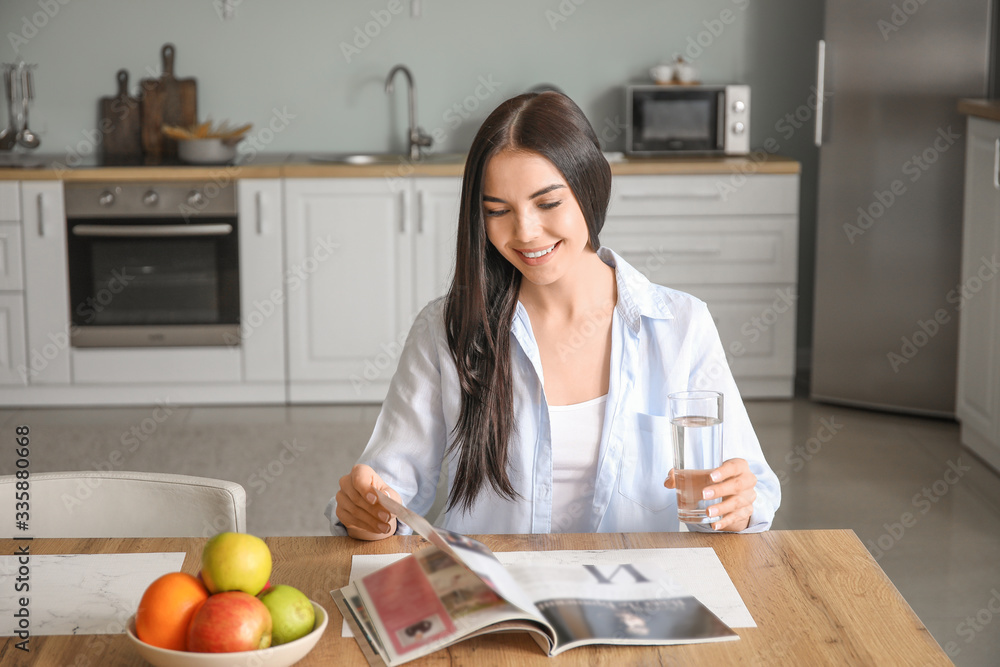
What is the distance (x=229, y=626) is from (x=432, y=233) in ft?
10.5

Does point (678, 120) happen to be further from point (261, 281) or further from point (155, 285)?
point (155, 285)

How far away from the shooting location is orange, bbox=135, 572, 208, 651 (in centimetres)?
94

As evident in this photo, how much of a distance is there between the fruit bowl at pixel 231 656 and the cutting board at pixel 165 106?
12.3 ft

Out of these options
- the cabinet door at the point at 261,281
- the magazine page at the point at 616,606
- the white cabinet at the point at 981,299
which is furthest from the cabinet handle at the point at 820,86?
the magazine page at the point at 616,606

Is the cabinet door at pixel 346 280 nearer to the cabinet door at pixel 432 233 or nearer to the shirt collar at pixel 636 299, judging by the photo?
the cabinet door at pixel 432 233

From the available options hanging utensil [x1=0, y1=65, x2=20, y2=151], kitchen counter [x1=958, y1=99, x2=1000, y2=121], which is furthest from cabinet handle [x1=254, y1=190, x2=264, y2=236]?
kitchen counter [x1=958, y1=99, x2=1000, y2=121]

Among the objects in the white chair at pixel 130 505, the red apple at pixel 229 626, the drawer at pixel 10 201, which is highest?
the drawer at pixel 10 201

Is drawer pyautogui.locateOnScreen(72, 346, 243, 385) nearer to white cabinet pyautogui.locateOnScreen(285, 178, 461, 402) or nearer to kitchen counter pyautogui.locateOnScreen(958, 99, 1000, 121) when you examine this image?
white cabinet pyautogui.locateOnScreen(285, 178, 461, 402)

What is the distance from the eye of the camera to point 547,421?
60.2 inches

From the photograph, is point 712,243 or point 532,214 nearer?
point 532,214

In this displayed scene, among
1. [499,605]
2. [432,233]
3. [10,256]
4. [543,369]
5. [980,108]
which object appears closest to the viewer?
[499,605]

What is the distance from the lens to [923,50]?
3721 mm

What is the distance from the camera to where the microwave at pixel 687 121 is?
4.27 metres

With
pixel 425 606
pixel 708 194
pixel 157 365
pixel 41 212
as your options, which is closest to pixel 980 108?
pixel 708 194
